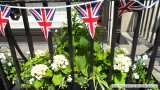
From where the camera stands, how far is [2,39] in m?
3.58

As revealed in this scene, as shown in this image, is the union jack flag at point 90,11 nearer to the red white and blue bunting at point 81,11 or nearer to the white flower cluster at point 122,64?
the red white and blue bunting at point 81,11

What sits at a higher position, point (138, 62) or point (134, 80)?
point (138, 62)

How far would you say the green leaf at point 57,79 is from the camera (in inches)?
→ 57.2

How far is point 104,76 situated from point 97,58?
20 centimetres

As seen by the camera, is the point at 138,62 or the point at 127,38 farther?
the point at 127,38

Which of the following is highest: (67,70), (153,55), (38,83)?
(153,55)

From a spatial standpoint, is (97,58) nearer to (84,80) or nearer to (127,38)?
(84,80)

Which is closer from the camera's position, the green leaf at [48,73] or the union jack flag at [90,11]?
the union jack flag at [90,11]

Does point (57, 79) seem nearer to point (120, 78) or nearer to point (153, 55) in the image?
point (120, 78)

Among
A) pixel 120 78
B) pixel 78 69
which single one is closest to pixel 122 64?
pixel 120 78

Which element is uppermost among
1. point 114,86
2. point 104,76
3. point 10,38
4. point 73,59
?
point 10,38

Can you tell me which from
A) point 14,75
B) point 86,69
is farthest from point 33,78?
point 86,69

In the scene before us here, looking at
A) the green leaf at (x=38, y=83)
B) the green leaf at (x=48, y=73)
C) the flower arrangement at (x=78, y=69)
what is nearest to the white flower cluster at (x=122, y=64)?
the flower arrangement at (x=78, y=69)

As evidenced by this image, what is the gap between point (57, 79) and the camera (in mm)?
1476
